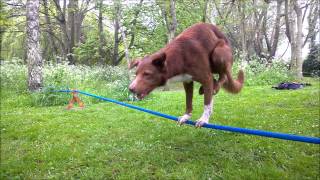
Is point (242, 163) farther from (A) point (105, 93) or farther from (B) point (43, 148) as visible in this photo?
(A) point (105, 93)

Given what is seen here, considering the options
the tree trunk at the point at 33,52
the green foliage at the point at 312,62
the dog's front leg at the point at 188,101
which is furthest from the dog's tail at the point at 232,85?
the green foliage at the point at 312,62

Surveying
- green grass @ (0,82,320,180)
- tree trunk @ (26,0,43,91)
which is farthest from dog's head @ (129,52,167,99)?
tree trunk @ (26,0,43,91)

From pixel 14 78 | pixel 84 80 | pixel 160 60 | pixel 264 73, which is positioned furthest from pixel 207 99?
pixel 264 73

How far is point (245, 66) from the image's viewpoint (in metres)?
16.3

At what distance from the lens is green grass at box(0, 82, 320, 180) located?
4.60 meters

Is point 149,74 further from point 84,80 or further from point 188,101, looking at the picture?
point 84,80

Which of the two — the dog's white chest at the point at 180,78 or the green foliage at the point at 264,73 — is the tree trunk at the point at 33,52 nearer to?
the green foliage at the point at 264,73

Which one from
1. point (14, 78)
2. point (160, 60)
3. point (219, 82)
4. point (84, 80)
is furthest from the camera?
point (14, 78)

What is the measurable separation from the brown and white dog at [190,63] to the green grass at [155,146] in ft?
3.08

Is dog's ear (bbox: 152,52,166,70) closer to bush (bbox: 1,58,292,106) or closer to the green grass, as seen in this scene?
the green grass

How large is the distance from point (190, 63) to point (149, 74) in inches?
20.7

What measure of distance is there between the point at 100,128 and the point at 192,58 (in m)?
3.77

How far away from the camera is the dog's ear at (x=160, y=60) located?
368 centimetres

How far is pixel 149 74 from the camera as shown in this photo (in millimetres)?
3715
